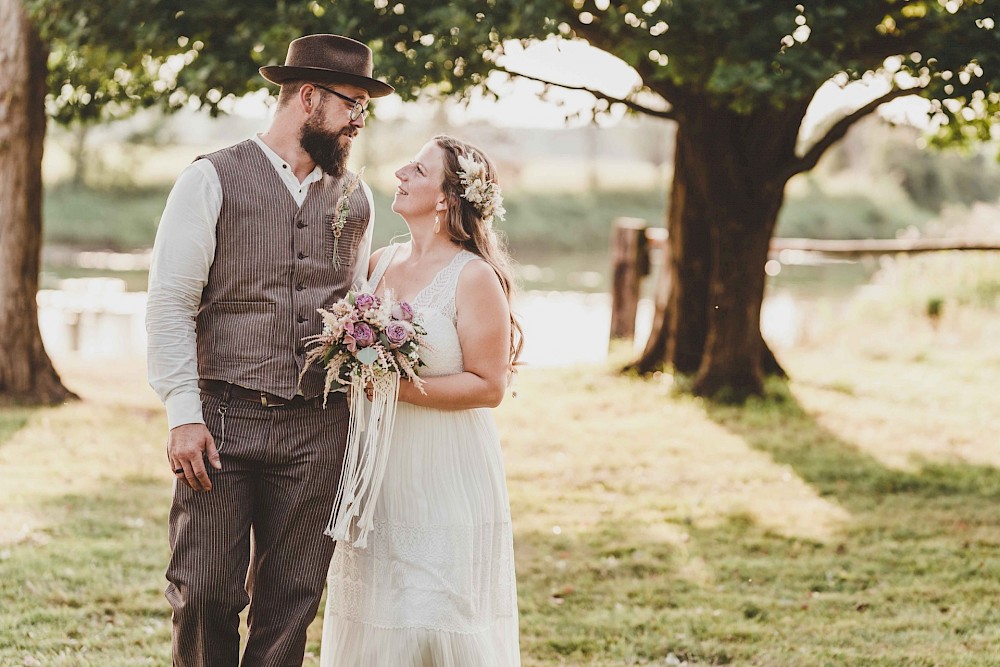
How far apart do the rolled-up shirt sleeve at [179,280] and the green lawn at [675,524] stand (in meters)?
1.61

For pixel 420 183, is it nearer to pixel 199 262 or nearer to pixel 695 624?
pixel 199 262

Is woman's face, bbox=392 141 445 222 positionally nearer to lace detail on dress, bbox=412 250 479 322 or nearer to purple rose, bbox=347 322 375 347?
lace detail on dress, bbox=412 250 479 322

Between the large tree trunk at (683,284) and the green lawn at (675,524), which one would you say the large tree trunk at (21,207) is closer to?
the green lawn at (675,524)

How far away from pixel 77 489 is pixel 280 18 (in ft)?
9.79

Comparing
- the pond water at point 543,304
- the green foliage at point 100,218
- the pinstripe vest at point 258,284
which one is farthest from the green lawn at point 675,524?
the green foliage at point 100,218

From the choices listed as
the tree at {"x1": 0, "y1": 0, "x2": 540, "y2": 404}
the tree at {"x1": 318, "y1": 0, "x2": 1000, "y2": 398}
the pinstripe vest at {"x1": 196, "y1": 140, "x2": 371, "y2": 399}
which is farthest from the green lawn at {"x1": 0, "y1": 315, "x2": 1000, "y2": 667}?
the pinstripe vest at {"x1": 196, "y1": 140, "x2": 371, "y2": 399}

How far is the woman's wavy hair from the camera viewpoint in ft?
11.4

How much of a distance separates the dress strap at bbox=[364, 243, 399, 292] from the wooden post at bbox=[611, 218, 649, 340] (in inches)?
292

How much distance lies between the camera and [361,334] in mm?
3045

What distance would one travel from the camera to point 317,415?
3.28 metres

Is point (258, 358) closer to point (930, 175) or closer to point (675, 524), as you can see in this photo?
point (675, 524)

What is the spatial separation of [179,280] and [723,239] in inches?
251

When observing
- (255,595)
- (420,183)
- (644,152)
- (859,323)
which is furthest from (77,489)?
(644,152)

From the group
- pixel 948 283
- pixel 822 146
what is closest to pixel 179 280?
pixel 822 146
